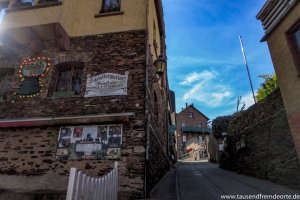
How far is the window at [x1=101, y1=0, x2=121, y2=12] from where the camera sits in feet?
26.8

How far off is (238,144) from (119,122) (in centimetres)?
752

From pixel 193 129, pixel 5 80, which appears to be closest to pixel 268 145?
pixel 5 80

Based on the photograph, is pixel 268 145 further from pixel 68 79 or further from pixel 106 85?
pixel 68 79

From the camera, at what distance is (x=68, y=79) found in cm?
A: 738

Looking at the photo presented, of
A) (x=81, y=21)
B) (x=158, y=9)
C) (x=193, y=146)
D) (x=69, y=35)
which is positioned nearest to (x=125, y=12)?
(x=81, y=21)

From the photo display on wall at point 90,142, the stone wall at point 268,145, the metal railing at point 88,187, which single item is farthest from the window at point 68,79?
the stone wall at point 268,145

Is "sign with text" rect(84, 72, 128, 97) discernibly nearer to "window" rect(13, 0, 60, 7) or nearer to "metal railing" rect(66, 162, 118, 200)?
"metal railing" rect(66, 162, 118, 200)

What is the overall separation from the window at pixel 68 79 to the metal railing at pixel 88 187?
3.94 m

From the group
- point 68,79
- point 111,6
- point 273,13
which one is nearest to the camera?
point 273,13

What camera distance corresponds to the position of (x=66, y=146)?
19.5 ft

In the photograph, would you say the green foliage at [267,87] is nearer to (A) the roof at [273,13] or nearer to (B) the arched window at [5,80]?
(A) the roof at [273,13]

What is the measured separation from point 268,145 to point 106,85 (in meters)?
6.50

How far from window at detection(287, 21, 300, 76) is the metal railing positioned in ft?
20.0

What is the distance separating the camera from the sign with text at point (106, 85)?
21.6 feet
